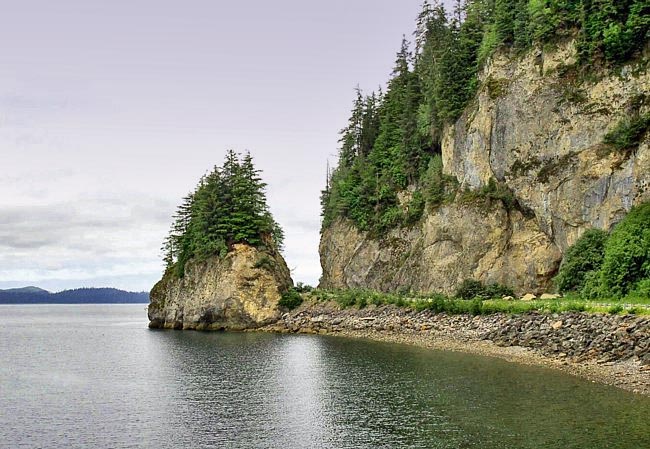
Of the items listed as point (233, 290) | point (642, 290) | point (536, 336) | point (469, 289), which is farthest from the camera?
point (233, 290)

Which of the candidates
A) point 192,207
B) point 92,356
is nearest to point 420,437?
point 92,356

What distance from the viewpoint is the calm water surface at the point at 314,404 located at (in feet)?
80.0

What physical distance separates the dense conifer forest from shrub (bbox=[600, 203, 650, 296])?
18.3 metres

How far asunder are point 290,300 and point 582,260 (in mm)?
39613

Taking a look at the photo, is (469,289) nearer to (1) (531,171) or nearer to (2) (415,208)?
(1) (531,171)

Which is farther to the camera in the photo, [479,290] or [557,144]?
[479,290]

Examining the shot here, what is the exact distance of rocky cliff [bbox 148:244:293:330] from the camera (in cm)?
7862

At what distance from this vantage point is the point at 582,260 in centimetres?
5300

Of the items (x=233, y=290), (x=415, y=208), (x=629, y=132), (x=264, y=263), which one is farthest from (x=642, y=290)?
(x=233, y=290)

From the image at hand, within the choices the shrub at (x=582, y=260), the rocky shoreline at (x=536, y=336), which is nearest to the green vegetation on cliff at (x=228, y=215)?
the rocky shoreline at (x=536, y=336)

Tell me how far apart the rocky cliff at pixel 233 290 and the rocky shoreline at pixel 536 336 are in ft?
34.5

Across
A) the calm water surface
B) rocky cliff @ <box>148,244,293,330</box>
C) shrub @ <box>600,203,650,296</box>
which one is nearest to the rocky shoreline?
the calm water surface

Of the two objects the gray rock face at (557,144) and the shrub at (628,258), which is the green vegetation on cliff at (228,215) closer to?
the gray rock face at (557,144)

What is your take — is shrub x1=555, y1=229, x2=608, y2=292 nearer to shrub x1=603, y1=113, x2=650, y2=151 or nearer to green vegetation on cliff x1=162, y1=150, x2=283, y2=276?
shrub x1=603, y1=113, x2=650, y2=151
